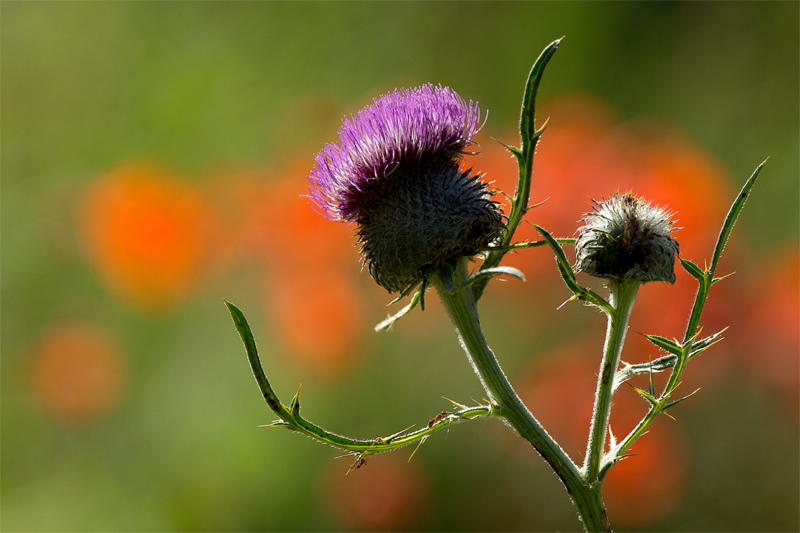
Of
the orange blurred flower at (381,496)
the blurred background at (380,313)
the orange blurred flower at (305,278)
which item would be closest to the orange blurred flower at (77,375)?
the blurred background at (380,313)

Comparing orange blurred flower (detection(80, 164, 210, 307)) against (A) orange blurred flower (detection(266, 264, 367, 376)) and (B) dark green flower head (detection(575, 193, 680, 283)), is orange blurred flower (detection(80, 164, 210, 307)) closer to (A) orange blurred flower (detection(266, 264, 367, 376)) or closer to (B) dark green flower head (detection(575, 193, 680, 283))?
(A) orange blurred flower (detection(266, 264, 367, 376))

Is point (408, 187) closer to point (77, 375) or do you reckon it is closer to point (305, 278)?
point (305, 278)

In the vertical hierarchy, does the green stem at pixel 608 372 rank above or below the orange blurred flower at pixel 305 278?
below

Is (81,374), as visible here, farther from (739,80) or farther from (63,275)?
(739,80)

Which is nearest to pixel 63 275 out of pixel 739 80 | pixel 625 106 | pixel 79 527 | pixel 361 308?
pixel 79 527

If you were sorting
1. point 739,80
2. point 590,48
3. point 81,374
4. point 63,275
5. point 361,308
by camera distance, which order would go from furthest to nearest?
point 590,48
point 739,80
point 63,275
point 81,374
point 361,308

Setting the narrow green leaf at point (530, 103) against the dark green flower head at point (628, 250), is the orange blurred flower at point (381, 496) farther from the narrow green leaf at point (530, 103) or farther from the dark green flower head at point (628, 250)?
the narrow green leaf at point (530, 103)

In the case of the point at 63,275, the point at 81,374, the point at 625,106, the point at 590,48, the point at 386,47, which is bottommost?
the point at 81,374
